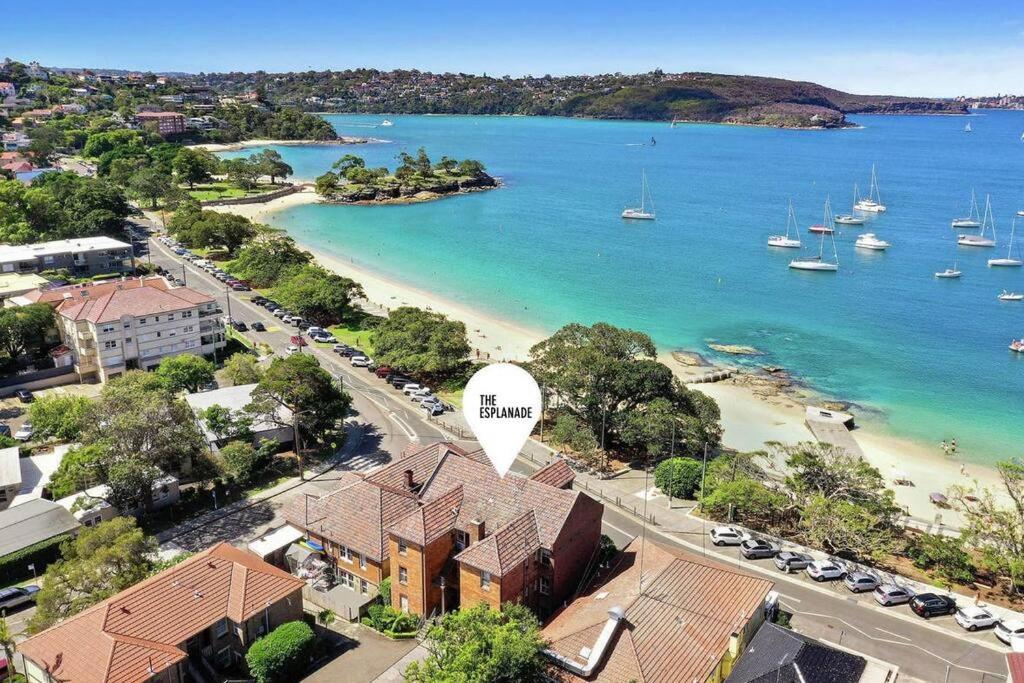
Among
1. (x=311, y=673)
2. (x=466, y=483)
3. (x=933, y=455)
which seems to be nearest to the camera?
(x=311, y=673)

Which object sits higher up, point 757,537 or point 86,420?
point 86,420

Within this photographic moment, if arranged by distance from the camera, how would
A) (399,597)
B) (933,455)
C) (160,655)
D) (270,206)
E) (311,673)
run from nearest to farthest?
(160,655) → (311,673) → (399,597) → (933,455) → (270,206)

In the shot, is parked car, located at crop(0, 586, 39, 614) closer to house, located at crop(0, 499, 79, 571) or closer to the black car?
house, located at crop(0, 499, 79, 571)

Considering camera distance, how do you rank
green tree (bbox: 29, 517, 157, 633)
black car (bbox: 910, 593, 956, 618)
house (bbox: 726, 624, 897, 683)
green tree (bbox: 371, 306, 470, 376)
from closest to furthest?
house (bbox: 726, 624, 897, 683) < green tree (bbox: 29, 517, 157, 633) < black car (bbox: 910, 593, 956, 618) < green tree (bbox: 371, 306, 470, 376)

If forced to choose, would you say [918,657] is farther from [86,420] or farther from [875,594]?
[86,420]

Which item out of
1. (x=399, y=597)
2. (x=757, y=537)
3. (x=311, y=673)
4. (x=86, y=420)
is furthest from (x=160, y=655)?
(x=757, y=537)

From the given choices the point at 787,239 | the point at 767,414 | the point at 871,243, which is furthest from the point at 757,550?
the point at 871,243

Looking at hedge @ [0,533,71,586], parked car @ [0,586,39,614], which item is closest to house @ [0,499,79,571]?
hedge @ [0,533,71,586]
